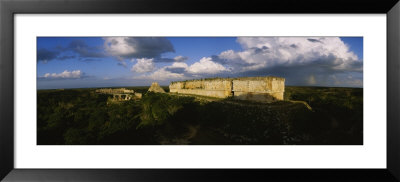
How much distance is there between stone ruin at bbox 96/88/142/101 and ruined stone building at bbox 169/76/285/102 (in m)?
0.75

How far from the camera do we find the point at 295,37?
3074 millimetres

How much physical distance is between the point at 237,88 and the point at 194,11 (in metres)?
2.50

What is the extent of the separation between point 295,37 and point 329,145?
1.73 metres

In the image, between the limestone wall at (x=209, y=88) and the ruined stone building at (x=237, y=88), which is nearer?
the ruined stone building at (x=237, y=88)

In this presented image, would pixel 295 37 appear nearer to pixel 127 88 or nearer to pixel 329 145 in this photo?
pixel 329 145

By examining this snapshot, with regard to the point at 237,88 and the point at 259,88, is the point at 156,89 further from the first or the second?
the point at 259,88

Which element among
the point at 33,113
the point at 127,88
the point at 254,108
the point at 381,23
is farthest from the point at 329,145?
the point at 33,113

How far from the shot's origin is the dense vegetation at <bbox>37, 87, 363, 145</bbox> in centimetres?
303

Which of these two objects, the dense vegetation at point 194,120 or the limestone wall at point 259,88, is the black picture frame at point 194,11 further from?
the limestone wall at point 259,88

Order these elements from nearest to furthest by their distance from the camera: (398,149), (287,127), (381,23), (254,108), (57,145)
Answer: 1. (398,149)
2. (381,23)
3. (57,145)
4. (287,127)
5. (254,108)

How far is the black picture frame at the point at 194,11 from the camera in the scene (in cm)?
253

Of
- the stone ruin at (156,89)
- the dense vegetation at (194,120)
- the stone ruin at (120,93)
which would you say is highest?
the stone ruin at (156,89)

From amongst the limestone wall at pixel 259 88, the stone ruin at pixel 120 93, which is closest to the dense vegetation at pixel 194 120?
the stone ruin at pixel 120 93

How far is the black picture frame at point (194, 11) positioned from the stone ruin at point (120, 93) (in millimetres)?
1192
